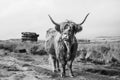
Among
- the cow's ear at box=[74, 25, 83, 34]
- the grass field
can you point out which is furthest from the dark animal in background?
the grass field

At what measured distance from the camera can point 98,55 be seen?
13.0 metres

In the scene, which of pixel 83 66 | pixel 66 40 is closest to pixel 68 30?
pixel 66 40

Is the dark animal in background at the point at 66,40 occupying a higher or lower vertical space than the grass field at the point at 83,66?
higher

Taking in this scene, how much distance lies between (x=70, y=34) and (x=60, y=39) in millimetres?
558

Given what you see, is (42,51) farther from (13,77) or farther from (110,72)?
(13,77)

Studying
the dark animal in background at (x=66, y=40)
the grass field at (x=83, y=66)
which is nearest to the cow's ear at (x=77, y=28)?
the dark animal in background at (x=66, y=40)

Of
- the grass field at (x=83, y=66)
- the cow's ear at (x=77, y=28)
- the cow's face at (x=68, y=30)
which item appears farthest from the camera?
the grass field at (x=83, y=66)

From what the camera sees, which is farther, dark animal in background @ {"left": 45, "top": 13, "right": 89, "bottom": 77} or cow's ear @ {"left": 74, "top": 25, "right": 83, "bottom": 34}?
cow's ear @ {"left": 74, "top": 25, "right": 83, "bottom": 34}

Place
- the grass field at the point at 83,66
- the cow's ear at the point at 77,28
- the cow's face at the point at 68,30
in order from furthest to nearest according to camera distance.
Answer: the grass field at the point at 83,66
the cow's ear at the point at 77,28
the cow's face at the point at 68,30

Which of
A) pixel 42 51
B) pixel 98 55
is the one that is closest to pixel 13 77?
pixel 98 55

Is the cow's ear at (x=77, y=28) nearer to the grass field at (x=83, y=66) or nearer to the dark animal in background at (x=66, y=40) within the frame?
the dark animal in background at (x=66, y=40)

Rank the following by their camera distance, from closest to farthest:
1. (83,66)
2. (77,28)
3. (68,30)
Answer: (68,30) < (77,28) < (83,66)

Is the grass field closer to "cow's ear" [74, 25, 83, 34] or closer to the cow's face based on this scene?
the cow's face

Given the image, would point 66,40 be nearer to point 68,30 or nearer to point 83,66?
point 68,30
